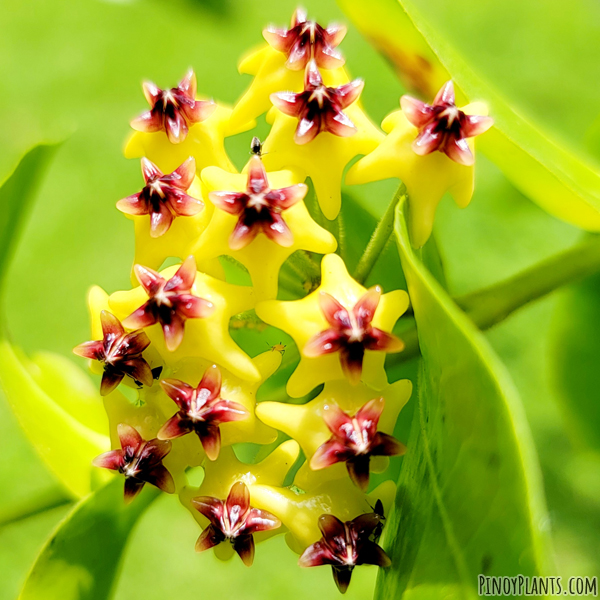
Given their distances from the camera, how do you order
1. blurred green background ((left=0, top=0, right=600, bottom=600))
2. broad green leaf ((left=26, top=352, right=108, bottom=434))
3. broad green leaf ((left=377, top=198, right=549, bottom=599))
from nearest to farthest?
broad green leaf ((left=377, top=198, right=549, bottom=599))
broad green leaf ((left=26, top=352, right=108, bottom=434))
blurred green background ((left=0, top=0, right=600, bottom=600))

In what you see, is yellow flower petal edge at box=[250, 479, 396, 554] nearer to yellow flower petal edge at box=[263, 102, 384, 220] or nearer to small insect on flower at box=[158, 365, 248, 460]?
small insect on flower at box=[158, 365, 248, 460]

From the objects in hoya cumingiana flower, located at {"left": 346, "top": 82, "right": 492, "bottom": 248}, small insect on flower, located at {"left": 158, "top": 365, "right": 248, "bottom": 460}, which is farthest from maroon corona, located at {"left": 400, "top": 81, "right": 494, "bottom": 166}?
small insect on flower, located at {"left": 158, "top": 365, "right": 248, "bottom": 460}

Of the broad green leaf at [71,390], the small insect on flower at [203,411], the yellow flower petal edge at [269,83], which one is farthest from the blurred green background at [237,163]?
the small insect on flower at [203,411]

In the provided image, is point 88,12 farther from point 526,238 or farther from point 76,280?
point 526,238

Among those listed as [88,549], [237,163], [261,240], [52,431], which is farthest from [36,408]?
[237,163]

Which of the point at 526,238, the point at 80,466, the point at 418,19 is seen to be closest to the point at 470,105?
A: the point at 418,19
